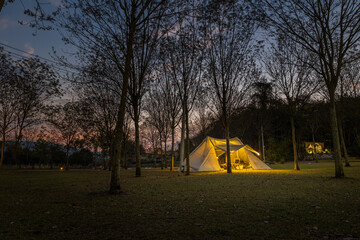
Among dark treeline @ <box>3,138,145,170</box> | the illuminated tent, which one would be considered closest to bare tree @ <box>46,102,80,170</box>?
dark treeline @ <box>3,138,145,170</box>

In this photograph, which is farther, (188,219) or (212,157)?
(212,157)

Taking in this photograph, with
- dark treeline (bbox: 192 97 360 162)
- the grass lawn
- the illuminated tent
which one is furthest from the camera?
dark treeline (bbox: 192 97 360 162)

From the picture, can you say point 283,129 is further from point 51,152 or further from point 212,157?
point 51,152

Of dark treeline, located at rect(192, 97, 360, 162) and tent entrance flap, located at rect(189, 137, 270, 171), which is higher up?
dark treeline, located at rect(192, 97, 360, 162)

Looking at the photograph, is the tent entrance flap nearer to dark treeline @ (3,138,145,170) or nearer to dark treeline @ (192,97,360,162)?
dark treeline @ (192,97,360,162)

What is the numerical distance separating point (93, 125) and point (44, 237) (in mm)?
22830

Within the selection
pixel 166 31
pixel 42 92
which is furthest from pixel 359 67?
pixel 42 92

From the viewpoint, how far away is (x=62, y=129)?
27.9 meters

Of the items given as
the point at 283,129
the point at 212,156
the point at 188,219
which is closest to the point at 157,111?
the point at 212,156

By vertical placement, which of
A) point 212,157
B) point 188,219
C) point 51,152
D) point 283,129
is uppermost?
point 283,129

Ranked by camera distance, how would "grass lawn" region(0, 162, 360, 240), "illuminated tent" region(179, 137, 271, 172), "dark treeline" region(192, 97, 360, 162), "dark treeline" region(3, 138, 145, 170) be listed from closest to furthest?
"grass lawn" region(0, 162, 360, 240), "illuminated tent" region(179, 137, 271, 172), "dark treeline" region(3, 138, 145, 170), "dark treeline" region(192, 97, 360, 162)

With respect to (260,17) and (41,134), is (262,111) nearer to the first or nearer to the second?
(260,17)

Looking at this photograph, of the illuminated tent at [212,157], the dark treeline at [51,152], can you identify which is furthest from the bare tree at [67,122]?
the illuminated tent at [212,157]

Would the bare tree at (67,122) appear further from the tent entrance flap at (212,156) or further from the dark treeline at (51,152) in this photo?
the tent entrance flap at (212,156)
